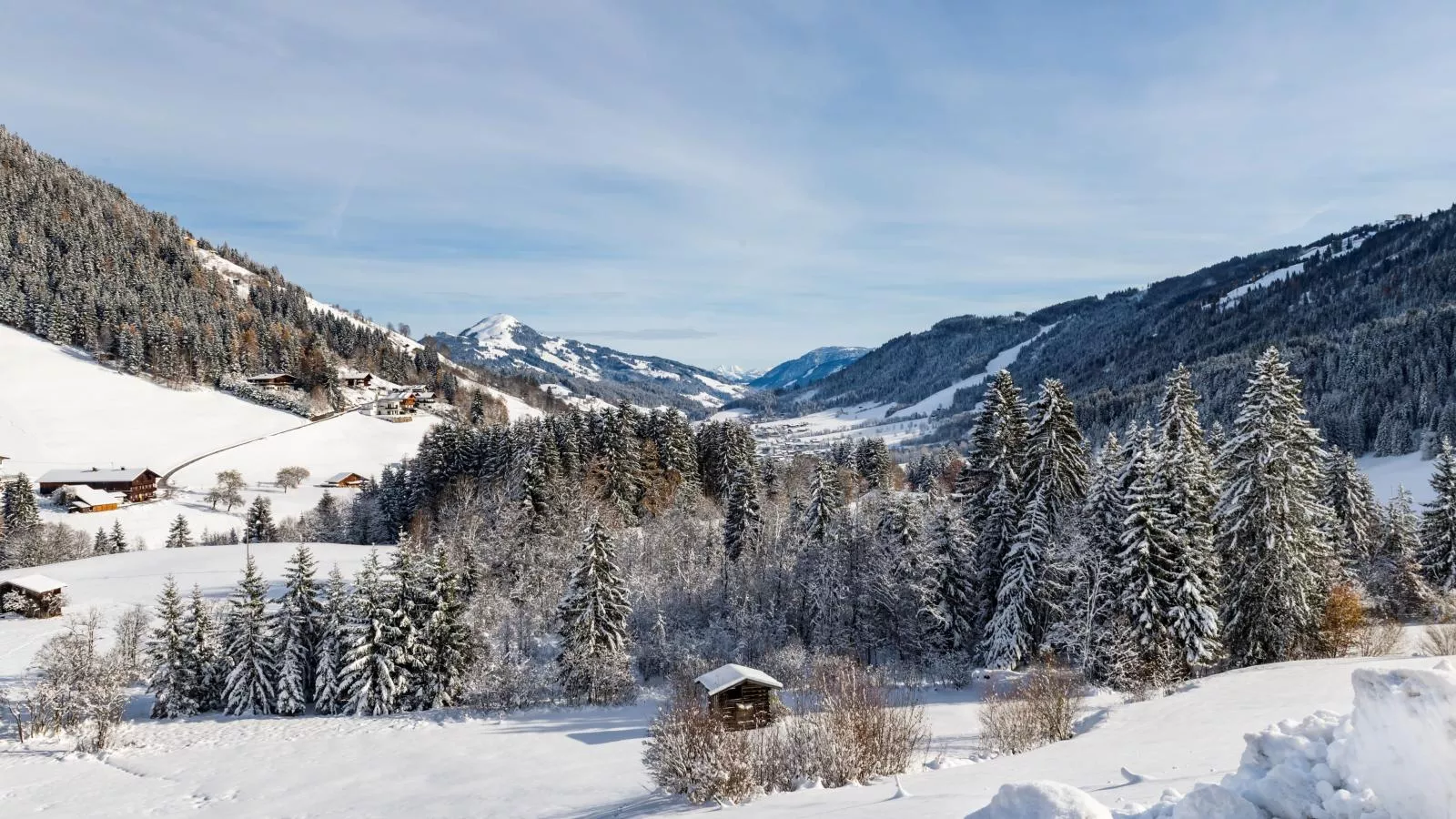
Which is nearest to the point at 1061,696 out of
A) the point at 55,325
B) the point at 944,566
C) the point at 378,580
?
the point at 944,566

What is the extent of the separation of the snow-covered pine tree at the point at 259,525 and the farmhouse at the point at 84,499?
16.7 m

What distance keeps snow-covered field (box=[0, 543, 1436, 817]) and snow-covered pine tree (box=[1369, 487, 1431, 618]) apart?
27062mm

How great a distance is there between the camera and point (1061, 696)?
81.8ft

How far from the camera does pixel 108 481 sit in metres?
87.1

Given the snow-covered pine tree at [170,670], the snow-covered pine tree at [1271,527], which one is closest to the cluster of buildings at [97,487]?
the snow-covered pine tree at [170,670]

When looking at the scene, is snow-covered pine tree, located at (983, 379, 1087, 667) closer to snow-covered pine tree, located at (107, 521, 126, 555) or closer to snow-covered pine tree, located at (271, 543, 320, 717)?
snow-covered pine tree, located at (271, 543, 320, 717)

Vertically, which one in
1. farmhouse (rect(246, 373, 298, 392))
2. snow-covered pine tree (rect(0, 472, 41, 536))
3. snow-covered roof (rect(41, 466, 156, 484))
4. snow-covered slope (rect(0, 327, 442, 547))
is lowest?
snow-covered pine tree (rect(0, 472, 41, 536))

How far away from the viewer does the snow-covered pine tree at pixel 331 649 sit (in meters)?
41.4

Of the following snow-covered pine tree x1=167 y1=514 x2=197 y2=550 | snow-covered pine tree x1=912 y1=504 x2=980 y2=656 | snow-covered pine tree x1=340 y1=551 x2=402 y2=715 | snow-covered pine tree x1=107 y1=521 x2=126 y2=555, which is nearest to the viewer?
snow-covered pine tree x1=340 y1=551 x2=402 y2=715

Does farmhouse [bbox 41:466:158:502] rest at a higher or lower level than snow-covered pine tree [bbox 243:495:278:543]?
higher

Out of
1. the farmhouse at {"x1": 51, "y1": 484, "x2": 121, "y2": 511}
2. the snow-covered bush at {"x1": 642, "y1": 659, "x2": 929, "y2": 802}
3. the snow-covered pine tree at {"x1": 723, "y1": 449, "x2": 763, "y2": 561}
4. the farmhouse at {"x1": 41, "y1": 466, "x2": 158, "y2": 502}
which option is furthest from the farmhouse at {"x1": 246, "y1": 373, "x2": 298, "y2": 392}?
the snow-covered bush at {"x1": 642, "y1": 659, "x2": 929, "y2": 802}

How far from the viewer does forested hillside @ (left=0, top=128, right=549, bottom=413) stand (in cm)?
13012

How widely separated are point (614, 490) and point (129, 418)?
93.3 meters

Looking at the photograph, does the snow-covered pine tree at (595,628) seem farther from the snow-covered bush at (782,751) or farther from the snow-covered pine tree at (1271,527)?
the snow-covered pine tree at (1271,527)
